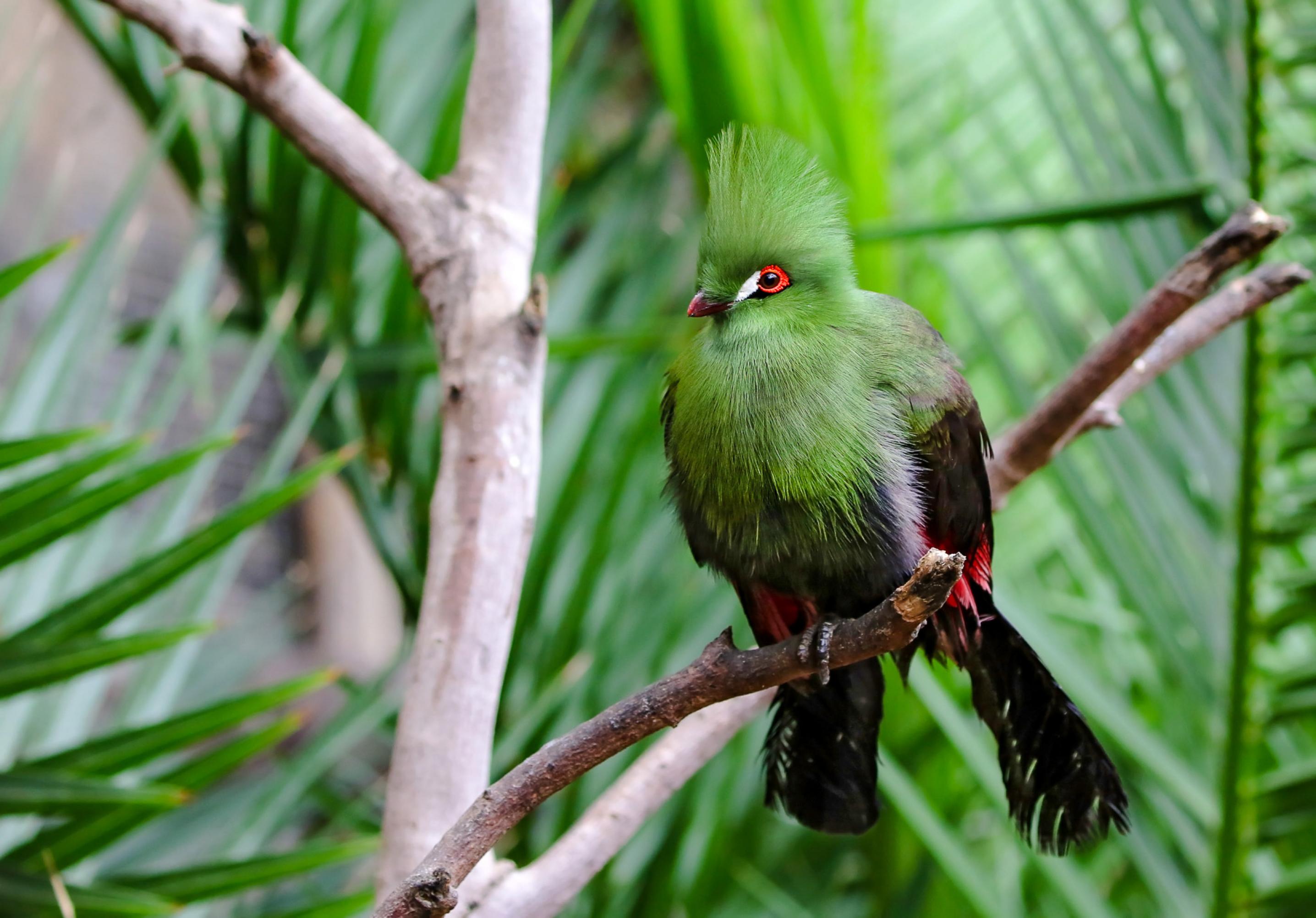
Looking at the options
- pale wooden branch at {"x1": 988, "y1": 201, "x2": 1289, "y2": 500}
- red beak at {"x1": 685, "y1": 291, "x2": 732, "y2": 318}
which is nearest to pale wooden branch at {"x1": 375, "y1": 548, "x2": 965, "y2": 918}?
red beak at {"x1": 685, "y1": 291, "x2": 732, "y2": 318}

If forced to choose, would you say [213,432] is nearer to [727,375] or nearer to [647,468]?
[647,468]

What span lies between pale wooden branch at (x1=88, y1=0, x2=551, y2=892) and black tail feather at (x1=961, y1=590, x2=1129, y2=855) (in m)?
0.43

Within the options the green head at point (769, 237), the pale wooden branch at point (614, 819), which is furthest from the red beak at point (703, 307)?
the pale wooden branch at point (614, 819)

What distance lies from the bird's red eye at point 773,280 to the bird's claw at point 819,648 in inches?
10.6

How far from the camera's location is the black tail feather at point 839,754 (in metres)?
1.06

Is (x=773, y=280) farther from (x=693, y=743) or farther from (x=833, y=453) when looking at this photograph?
(x=693, y=743)

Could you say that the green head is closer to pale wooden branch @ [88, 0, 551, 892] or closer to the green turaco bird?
the green turaco bird

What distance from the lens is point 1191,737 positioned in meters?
1.65

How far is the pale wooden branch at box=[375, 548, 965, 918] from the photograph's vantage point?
28.9 inches

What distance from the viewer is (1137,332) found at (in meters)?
1.02

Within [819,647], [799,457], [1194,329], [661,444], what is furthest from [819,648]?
[661,444]

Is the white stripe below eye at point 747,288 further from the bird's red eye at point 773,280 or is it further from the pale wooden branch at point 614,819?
the pale wooden branch at point 614,819

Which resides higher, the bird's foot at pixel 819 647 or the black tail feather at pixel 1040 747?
the bird's foot at pixel 819 647

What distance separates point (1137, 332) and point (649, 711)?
1.80 feet
